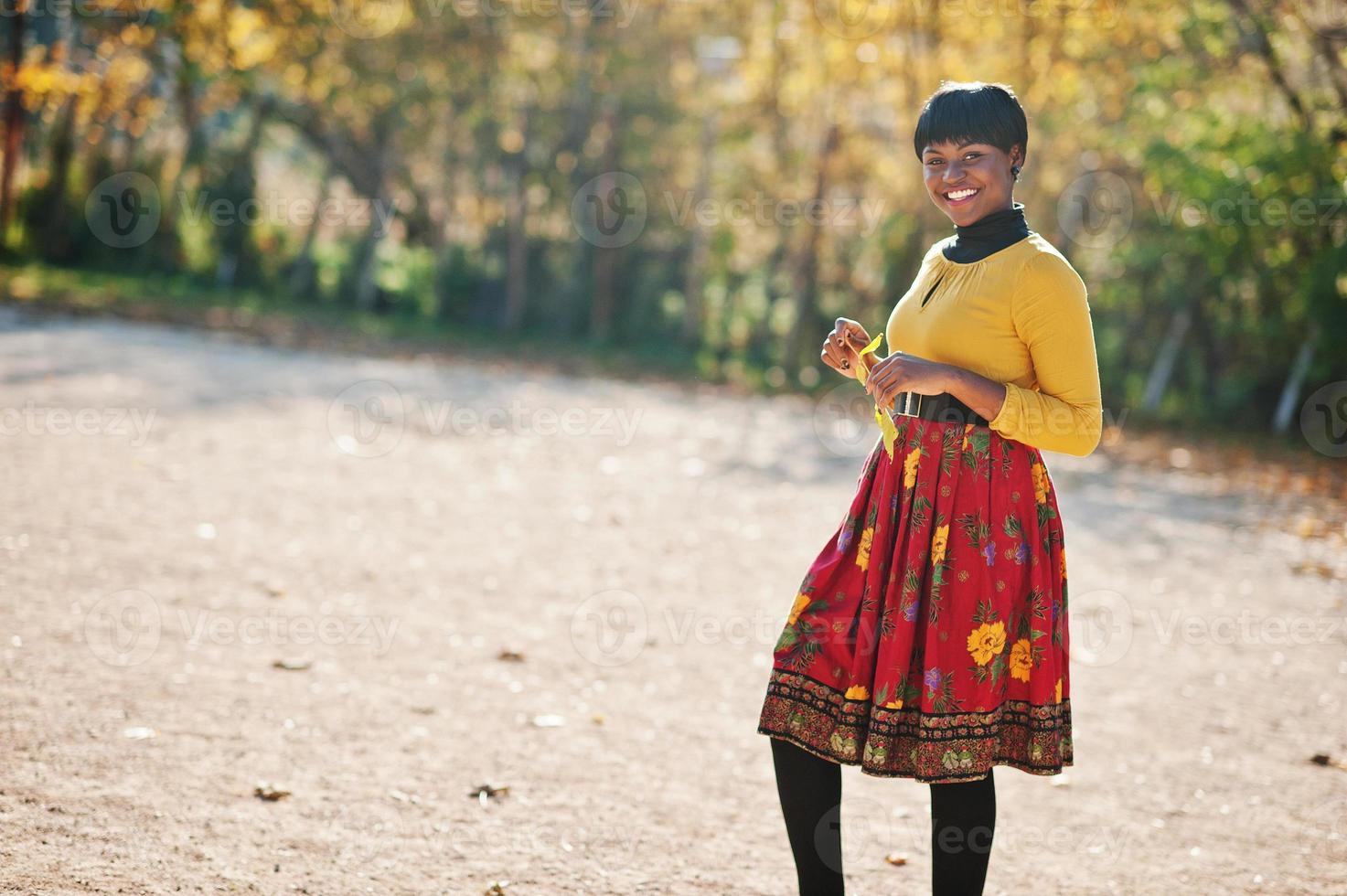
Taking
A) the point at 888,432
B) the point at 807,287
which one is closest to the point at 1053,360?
the point at 888,432

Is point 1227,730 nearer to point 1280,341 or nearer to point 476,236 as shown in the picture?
point 1280,341

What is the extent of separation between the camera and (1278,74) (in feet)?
46.2

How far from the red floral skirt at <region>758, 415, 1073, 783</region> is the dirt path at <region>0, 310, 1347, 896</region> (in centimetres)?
92

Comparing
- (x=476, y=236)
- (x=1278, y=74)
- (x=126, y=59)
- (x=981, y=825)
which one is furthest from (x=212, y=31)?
(x=981, y=825)

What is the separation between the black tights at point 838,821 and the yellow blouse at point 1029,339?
2.43ft

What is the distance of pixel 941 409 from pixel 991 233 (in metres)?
0.37

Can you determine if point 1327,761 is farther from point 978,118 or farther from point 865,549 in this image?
point 978,118

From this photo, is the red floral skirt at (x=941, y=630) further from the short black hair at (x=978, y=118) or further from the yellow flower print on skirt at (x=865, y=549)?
the short black hair at (x=978, y=118)

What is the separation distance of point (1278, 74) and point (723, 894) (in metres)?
14.3

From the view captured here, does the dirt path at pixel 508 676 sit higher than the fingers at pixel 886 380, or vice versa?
the fingers at pixel 886 380

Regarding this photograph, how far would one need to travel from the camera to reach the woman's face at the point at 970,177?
2.38 metres

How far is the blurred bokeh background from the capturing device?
14.6 metres

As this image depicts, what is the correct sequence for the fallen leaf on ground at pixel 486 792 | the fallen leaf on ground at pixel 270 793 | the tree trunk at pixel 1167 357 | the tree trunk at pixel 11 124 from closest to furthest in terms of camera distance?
the fallen leaf on ground at pixel 270 793 → the fallen leaf on ground at pixel 486 792 → the tree trunk at pixel 1167 357 → the tree trunk at pixel 11 124

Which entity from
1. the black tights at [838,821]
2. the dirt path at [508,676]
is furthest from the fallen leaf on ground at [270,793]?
the black tights at [838,821]
